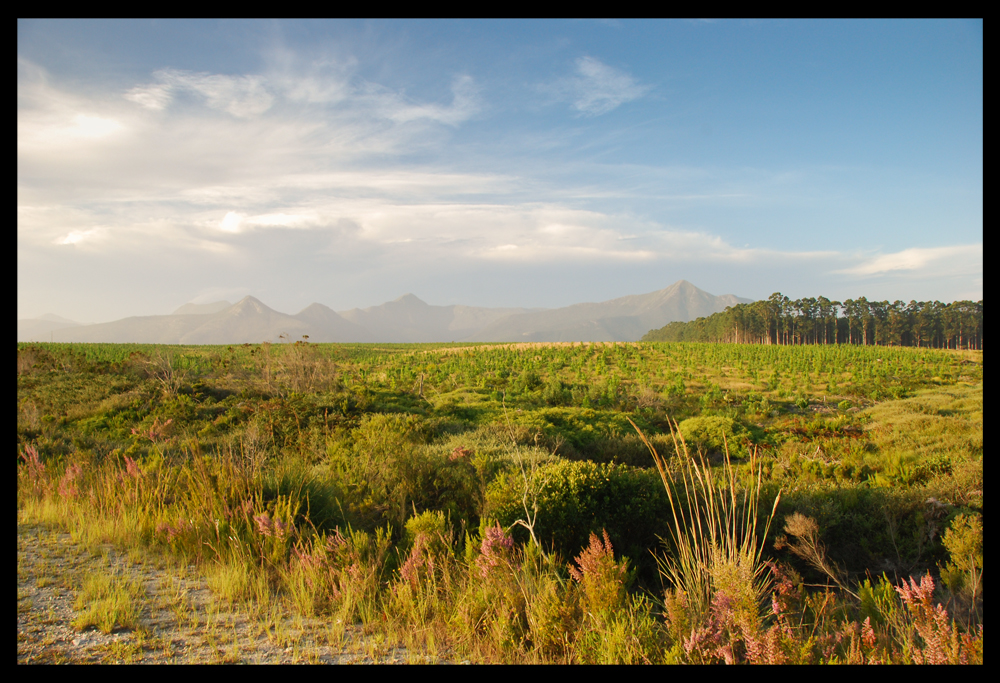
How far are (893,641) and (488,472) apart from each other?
4.18m

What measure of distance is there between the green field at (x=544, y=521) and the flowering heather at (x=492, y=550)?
0.02 meters

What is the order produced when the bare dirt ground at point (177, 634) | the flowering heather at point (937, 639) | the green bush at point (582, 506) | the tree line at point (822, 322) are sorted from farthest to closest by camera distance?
the tree line at point (822, 322) < the green bush at point (582, 506) < the bare dirt ground at point (177, 634) < the flowering heather at point (937, 639)

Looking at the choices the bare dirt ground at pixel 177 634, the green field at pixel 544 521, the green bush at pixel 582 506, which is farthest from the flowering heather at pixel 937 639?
the green bush at pixel 582 506

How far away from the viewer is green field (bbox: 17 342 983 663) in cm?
238

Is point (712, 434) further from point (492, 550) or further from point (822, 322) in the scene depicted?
point (822, 322)

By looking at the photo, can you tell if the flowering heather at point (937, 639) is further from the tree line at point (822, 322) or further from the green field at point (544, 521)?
the tree line at point (822, 322)

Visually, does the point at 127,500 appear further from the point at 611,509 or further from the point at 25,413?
the point at 25,413

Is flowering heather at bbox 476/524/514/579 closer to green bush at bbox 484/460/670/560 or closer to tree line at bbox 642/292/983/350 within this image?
green bush at bbox 484/460/670/560

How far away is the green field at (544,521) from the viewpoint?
2.38 meters

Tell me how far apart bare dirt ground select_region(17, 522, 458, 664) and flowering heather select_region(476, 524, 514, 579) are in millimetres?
578

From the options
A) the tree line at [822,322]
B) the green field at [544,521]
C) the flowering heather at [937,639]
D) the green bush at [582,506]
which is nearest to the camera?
the flowering heather at [937,639]

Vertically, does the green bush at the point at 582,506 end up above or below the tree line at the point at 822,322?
below

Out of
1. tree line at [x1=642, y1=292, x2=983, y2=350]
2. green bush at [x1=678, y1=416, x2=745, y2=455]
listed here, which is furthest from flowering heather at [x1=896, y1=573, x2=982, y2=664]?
tree line at [x1=642, y1=292, x2=983, y2=350]

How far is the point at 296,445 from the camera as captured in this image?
8250 mm
